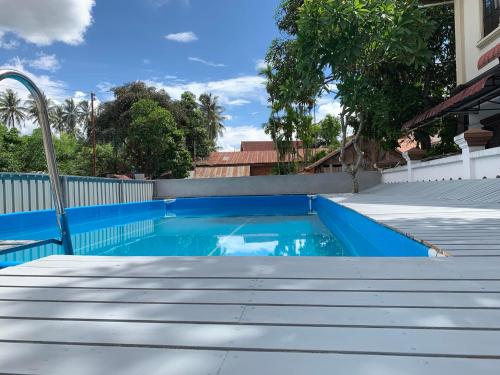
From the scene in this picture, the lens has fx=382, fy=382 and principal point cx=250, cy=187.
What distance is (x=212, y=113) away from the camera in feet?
134

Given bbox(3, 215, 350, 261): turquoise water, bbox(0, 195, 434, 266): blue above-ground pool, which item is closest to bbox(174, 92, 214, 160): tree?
bbox(0, 195, 434, 266): blue above-ground pool

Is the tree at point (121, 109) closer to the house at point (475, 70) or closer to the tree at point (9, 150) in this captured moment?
the tree at point (9, 150)

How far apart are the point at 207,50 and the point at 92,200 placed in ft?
54.0

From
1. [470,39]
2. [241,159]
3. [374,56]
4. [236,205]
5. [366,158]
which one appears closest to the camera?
[470,39]

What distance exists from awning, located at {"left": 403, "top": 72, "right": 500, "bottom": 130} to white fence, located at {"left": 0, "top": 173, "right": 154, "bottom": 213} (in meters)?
9.01

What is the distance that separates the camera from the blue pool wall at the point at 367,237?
2867mm

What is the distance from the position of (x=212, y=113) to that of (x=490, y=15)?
1326 inches

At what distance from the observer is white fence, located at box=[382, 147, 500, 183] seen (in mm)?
6441

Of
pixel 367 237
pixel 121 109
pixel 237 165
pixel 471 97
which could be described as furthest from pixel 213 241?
pixel 237 165

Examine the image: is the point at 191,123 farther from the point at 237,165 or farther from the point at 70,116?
the point at 70,116

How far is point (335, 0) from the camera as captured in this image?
9.30m

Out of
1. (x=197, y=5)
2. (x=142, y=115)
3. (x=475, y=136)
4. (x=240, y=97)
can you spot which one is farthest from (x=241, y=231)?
(x=240, y=97)

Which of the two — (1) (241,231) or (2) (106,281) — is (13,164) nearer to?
(1) (241,231)

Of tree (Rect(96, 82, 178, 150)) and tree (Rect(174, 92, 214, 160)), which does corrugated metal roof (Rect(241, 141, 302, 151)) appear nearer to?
tree (Rect(174, 92, 214, 160))
